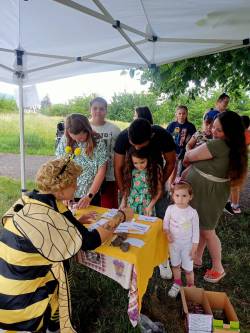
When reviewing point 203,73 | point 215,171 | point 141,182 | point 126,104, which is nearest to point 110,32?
point 141,182

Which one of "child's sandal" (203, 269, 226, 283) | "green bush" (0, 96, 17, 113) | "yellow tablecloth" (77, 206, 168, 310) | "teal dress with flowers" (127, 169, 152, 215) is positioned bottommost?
"child's sandal" (203, 269, 226, 283)

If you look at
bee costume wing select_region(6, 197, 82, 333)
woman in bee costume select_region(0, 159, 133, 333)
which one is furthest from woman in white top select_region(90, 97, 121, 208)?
bee costume wing select_region(6, 197, 82, 333)

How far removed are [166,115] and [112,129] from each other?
1101 centimetres

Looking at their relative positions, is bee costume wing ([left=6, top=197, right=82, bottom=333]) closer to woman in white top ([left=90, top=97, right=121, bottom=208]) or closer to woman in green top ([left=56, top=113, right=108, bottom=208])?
woman in green top ([left=56, top=113, right=108, bottom=208])

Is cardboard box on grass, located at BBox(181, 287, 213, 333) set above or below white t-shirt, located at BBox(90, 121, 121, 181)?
below

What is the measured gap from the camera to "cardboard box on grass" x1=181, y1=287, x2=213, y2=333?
→ 192cm

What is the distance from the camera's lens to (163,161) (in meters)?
2.58

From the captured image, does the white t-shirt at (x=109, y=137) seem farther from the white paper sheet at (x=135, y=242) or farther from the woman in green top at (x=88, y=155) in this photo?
the white paper sheet at (x=135, y=242)

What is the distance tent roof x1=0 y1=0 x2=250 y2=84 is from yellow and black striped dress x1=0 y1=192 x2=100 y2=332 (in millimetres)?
1571

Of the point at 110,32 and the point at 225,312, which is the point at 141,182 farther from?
the point at 110,32

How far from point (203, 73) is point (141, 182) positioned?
3066 mm

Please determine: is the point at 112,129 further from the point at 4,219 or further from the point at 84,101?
the point at 84,101

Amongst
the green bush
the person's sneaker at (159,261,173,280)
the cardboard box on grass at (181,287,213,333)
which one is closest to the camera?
the cardboard box on grass at (181,287,213,333)

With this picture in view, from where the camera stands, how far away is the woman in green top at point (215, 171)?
7.37ft
